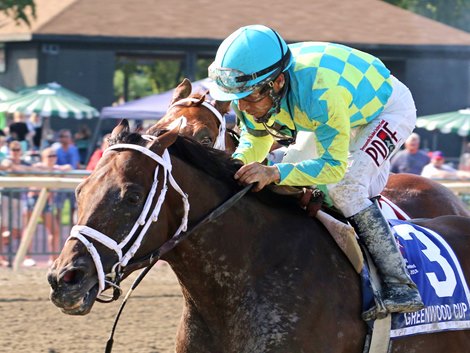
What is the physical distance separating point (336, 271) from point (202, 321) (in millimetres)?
594

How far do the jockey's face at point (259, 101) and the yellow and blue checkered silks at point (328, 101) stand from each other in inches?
2.7

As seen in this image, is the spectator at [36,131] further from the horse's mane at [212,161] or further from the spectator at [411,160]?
the horse's mane at [212,161]

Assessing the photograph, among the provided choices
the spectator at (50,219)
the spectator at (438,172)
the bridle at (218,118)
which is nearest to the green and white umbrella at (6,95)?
the spectator at (50,219)

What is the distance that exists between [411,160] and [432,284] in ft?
24.6

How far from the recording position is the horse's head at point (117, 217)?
11.2ft

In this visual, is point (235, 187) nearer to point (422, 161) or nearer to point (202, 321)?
point (202, 321)

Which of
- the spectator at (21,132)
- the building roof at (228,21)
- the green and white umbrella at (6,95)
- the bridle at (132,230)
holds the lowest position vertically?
the green and white umbrella at (6,95)

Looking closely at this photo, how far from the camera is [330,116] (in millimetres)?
3947

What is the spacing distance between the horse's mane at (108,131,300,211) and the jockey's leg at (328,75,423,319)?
27cm

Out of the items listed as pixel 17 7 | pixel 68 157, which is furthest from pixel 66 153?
pixel 17 7

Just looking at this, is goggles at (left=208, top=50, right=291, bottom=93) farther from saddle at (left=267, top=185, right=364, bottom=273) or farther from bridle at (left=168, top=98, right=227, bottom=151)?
bridle at (left=168, top=98, right=227, bottom=151)

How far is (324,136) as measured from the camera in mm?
3975

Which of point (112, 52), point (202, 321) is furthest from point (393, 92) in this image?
point (112, 52)

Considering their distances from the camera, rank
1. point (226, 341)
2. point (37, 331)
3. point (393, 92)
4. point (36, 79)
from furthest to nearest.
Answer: point (36, 79) → point (37, 331) → point (393, 92) → point (226, 341)
